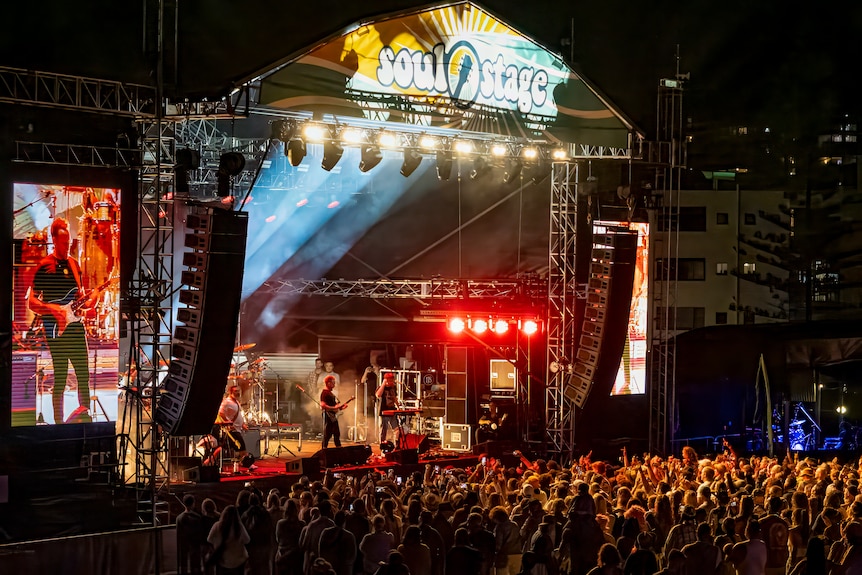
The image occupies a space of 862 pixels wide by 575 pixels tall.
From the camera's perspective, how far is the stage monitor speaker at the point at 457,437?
781 inches

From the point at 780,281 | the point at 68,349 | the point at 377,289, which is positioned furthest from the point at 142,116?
the point at 780,281

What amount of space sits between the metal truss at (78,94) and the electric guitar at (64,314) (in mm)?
2749

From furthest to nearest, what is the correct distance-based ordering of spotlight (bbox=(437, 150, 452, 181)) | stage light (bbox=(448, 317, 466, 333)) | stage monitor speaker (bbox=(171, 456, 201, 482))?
1. stage light (bbox=(448, 317, 466, 333))
2. spotlight (bbox=(437, 150, 452, 181))
3. stage monitor speaker (bbox=(171, 456, 201, 482))

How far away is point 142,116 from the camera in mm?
13680

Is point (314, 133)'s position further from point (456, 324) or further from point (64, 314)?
point (456, 324)

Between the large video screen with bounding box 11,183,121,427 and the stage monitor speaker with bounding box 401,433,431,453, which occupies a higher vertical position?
the large video screen with bounding box 11,183,121,427

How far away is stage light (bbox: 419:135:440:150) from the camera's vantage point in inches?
642

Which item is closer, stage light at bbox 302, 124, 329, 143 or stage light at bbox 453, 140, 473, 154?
stage light at bbox 302, 124, 329, 143

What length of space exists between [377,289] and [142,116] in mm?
9406

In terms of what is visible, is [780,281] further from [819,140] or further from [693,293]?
[819,140]

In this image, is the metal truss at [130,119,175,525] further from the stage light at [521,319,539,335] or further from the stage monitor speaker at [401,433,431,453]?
the stage light at [521,319,539,335]

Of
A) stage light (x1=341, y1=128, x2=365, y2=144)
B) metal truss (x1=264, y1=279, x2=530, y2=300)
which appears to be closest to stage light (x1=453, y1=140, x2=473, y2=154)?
stage light (x1=341, y1=128, x2=365, y2=144)

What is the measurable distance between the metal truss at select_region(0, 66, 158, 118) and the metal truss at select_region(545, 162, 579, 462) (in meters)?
7.62

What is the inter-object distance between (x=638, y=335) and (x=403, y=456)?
235 inches
